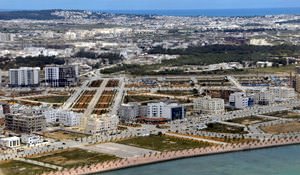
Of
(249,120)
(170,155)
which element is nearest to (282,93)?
(249,120)

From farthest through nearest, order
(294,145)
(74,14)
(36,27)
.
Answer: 1. (74,14)
2. (36,27)
3. (294,145)

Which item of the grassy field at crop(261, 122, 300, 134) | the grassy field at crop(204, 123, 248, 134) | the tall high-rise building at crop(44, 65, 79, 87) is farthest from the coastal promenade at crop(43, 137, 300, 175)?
the tall high-rise building at crop(44, 65, 79, 87)

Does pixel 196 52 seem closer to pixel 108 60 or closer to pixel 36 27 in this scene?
pixel 108 60

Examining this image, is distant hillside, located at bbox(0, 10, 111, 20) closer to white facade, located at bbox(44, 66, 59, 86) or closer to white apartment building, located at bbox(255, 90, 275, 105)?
white facade, located at bbox(44, 66, 59, 86)

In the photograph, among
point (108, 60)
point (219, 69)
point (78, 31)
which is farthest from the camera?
point (78, 31)

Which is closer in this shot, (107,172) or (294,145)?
(107,172)

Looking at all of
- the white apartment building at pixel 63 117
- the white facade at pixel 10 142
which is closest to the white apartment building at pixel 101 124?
the white apartment building at pixel 63 117

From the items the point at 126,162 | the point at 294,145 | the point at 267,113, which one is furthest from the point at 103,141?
the point at 267,113
